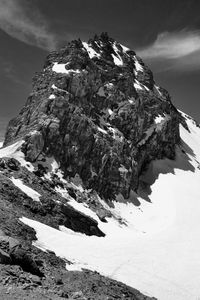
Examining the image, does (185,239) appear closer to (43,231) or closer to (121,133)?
(43,231)

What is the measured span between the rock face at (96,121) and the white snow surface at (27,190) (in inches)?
451

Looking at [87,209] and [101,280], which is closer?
[101,280]

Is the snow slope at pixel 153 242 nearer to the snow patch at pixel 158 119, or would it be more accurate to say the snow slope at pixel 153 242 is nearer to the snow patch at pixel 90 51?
the snow patch at pixel 158 119

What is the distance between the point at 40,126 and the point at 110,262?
36.4 metres

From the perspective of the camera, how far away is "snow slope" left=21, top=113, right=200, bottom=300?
3925 cm

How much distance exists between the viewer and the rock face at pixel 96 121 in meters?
73.8

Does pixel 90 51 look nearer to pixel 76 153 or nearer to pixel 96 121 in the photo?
pixel 96 121

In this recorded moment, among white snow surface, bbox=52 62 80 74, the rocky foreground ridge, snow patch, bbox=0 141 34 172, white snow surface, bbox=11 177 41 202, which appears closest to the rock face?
white snow surface, bbox=52 62 80 74

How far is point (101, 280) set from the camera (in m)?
30.1

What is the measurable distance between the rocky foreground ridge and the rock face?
226 millimetres

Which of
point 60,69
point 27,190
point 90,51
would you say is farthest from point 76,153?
point 90,51

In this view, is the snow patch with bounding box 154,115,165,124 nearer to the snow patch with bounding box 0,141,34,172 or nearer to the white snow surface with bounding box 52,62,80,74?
the white snow surface with bounding box 52,62,80,74

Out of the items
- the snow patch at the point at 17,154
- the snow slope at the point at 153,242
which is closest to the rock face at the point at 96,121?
the snow patch at the point at 17,154

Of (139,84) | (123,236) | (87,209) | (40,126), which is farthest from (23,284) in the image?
(139,84)
